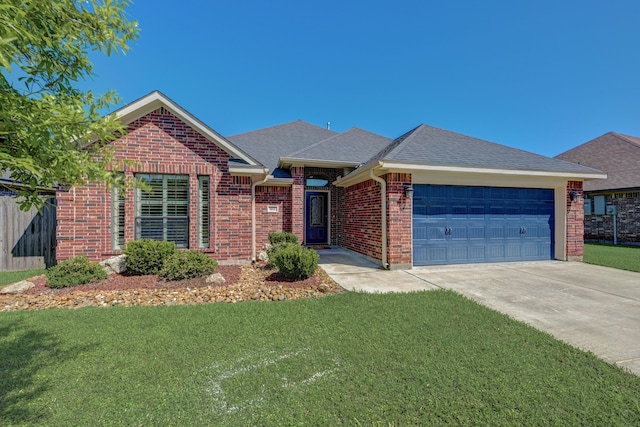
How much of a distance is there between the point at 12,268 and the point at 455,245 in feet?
41.6

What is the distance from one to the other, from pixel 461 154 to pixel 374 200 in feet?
10.0

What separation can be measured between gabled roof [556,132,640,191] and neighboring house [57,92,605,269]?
9522 mm

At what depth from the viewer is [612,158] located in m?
17.7

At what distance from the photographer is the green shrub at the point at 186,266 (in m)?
6.23

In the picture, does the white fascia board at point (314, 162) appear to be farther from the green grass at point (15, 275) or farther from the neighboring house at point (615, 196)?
the neighboring house at point (615, 196)

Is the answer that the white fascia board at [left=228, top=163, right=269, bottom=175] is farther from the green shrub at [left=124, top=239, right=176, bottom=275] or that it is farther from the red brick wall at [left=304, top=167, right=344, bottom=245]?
the red brick wall at [left=304, top=167, right=344, bottom=245]

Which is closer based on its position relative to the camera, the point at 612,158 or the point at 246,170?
the point at 246,170

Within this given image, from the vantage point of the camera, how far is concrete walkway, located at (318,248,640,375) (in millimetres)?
3684

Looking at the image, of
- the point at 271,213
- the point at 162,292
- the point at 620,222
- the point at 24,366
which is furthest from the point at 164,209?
the point at 620,222

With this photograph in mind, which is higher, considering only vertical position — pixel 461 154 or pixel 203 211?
pixel 461 154

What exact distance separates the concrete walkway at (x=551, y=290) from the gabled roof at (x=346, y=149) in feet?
12.1

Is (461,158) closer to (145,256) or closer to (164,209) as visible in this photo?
(164,209)

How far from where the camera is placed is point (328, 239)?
12.4 m

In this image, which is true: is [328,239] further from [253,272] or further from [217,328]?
[217,328]
